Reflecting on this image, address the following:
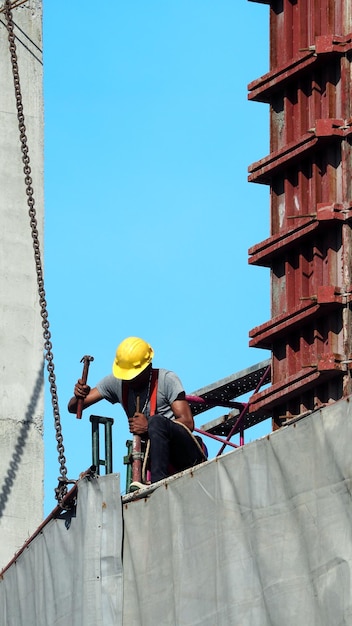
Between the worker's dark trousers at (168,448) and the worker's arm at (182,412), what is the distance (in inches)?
8.5

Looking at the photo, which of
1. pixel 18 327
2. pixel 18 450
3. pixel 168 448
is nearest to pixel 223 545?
pixel 168 448

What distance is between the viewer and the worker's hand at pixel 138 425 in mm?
15859

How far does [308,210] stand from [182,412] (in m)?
3.28

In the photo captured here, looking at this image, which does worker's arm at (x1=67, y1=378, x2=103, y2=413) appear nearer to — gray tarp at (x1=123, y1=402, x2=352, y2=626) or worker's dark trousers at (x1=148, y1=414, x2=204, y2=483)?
worker's dark trousers at (x1=148, y1=414, x2=204, y2=483)

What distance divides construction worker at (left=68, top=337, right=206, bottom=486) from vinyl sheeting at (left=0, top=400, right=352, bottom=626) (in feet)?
2.63

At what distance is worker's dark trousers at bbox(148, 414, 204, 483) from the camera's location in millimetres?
15445

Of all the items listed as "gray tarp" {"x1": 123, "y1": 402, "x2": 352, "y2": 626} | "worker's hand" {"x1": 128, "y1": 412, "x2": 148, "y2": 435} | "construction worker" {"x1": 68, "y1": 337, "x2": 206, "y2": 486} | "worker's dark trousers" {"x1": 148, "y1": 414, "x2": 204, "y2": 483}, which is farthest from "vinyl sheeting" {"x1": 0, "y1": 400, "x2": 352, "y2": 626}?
"worker's hand" {"x1": 128, "y1": 412, "x2": 148, "y2": 435}

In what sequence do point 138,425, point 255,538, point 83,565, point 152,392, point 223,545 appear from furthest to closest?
point 152,392, point 138,425, point 83,565, point 223,545, point 255,538

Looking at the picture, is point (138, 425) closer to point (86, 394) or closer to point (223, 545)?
point (86, 394)

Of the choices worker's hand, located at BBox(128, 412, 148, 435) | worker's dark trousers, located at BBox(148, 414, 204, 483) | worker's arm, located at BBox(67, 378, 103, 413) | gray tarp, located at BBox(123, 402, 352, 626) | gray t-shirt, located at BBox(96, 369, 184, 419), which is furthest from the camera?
worker's arm, located at BBox(67, 378, 103, 413)

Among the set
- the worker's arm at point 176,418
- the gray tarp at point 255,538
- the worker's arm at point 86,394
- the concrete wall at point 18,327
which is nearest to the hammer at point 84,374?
the worker's arm at point 86,394

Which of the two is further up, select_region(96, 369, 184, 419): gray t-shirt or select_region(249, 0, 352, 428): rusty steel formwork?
select_region(249, 0, 352, 428): rusty steel formwork

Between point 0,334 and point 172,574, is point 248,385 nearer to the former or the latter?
point 0,334

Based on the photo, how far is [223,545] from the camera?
1333 centimetres
